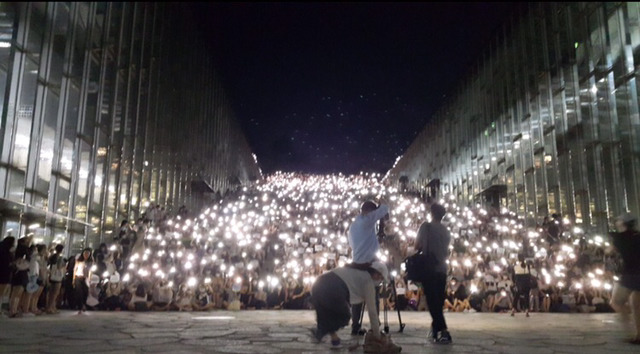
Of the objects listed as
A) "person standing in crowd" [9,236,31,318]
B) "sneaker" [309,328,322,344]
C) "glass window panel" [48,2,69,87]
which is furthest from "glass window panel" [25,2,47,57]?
"sneaker" [309,328,322,344]

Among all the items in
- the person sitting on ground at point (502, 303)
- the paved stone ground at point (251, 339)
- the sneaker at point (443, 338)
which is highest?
the person sitting on ground at point (502, 303)

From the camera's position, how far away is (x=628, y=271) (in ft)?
20.7

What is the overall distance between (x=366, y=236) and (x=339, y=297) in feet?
2.57

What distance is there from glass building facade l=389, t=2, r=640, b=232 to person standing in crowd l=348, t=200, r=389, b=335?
16185mm

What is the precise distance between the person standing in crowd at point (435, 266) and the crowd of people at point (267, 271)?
225cm

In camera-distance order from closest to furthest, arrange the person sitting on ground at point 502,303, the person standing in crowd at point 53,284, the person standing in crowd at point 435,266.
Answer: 1. the person standing in crowd at point 435,266
2. the person standing in crowd at point 53,284
3. the person sitting on ground at point 502,303

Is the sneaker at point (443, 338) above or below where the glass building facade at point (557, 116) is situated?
below

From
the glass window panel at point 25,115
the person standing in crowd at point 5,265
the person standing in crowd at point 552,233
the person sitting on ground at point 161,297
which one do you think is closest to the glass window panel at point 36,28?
the glass window panel at point 25,115

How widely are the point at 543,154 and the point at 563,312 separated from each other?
15.4 m

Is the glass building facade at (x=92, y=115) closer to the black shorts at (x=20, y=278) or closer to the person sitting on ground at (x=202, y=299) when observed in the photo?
the black shorts at (x=20, y=278)

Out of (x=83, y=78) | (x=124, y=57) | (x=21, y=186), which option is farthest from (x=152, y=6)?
(x=21, y=186)

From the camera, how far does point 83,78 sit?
19125 millimetres

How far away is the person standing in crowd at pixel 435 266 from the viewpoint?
20.2 feet

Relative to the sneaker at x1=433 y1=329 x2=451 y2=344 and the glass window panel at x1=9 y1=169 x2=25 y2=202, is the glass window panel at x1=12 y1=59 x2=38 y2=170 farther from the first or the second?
the sneaker at x1=433 y1=329 x2=451 y2=344
